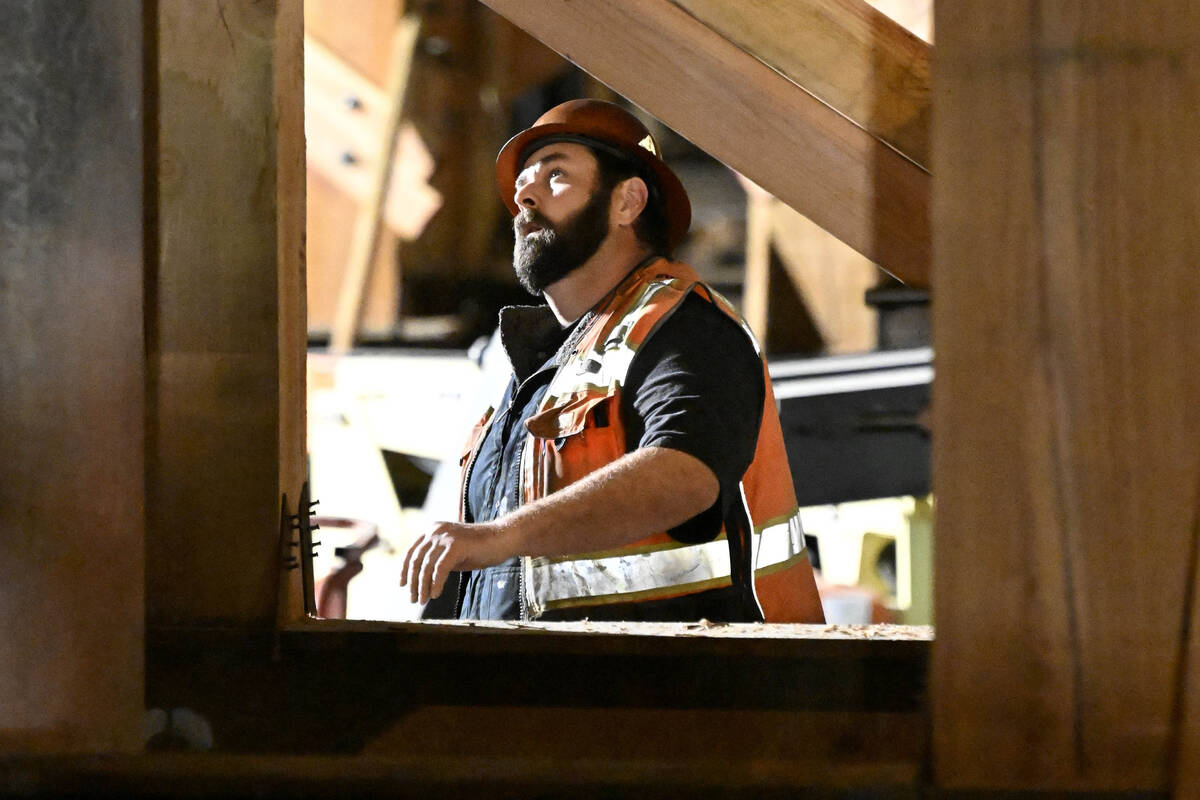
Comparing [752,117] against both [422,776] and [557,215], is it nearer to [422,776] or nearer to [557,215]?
[422,776]

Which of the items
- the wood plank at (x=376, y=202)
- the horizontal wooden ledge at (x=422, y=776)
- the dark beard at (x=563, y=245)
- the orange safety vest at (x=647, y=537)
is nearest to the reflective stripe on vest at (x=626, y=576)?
the orange safety vest at (x=647, y=537)

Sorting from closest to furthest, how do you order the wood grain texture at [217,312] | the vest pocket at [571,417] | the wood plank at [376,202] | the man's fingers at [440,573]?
1. the wood grain texture at [217,312]
2. the man's fingers at [440,573]
3. the vest pocket at [571,417]
4. the wood plank at [376,202]

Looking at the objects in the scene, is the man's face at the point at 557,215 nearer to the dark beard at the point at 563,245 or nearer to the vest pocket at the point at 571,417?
the dark beard at the point at 563,245

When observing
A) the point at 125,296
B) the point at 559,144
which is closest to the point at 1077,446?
the point at 125,296

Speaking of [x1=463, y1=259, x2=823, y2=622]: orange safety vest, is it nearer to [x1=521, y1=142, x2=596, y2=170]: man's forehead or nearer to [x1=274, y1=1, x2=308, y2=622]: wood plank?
[x1=521, y1=142, x2=596, y2=170]: man's forehead

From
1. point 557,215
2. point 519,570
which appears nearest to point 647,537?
point 519,570

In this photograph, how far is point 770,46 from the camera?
6.55 ft

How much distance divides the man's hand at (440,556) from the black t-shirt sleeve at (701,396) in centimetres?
63

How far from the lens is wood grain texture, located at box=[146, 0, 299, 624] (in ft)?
4.86

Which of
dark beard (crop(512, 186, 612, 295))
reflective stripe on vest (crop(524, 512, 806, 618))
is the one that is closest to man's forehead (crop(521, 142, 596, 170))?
dark beard (crop(512, 186, 612, 295))

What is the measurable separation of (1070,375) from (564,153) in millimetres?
3222

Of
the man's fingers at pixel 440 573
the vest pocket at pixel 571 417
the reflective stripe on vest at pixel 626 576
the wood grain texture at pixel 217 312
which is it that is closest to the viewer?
the wood grain texture at pixel 217 312

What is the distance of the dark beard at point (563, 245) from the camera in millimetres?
3951

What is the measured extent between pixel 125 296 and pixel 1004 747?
819 millimetres
